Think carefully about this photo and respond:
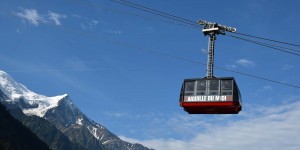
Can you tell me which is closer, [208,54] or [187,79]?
[208,54]

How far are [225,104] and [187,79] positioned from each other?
4.78 m

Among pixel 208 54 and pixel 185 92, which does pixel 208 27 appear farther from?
pixel 185 92

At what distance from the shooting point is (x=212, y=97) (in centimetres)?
3838

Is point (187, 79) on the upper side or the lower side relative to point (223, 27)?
lower

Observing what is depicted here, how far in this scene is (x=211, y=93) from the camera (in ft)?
127

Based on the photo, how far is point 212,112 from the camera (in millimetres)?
38938

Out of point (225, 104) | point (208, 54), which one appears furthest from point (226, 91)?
point (208, 54)

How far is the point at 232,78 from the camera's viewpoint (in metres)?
38.8

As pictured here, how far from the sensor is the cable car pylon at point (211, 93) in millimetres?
37312

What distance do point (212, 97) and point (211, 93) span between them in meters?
0.46

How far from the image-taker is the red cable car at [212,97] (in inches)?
1494

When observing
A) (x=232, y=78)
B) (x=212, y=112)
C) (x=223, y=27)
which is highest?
(x=223, y=27)

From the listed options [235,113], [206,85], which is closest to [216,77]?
[206,85]

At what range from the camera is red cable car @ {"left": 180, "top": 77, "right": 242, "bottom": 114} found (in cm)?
3794
